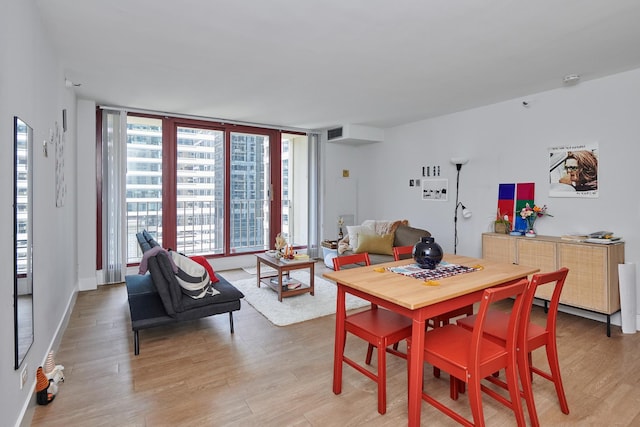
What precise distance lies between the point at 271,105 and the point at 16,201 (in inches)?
133

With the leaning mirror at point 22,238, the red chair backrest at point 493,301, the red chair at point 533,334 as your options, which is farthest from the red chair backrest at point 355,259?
the leaning mirror at point 22,238

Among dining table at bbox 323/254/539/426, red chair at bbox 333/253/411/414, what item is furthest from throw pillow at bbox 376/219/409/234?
red chair at bbox 333/253/411/414

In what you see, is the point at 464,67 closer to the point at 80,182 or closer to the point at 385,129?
the point at 385,129

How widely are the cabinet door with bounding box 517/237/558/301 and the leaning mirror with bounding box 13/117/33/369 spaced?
14.6 ft

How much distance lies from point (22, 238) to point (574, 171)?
497 cm

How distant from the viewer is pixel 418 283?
212 centimetres

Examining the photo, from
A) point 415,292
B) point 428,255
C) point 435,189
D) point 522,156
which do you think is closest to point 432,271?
point 428,255

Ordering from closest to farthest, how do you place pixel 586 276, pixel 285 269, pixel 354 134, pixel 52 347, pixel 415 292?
pixel 415 292 → pixel 52 347 → pixel 586 276 → pixel 285 269 → pixel 354 134

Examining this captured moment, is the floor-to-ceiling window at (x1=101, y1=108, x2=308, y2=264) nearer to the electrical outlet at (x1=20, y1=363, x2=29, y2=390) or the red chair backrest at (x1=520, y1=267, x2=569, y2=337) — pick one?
the electrical outlet at (x1=20, y1=363, x2=29, y2=390)

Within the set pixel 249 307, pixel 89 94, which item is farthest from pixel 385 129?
pixel 89 94

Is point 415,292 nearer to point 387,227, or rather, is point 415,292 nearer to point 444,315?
point 444,315

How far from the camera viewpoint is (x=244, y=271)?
18.9ft

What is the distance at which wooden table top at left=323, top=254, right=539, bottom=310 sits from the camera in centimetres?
183

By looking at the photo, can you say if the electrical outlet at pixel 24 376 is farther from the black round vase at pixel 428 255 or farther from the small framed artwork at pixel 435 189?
the small framed artwork at pixel 435 189
